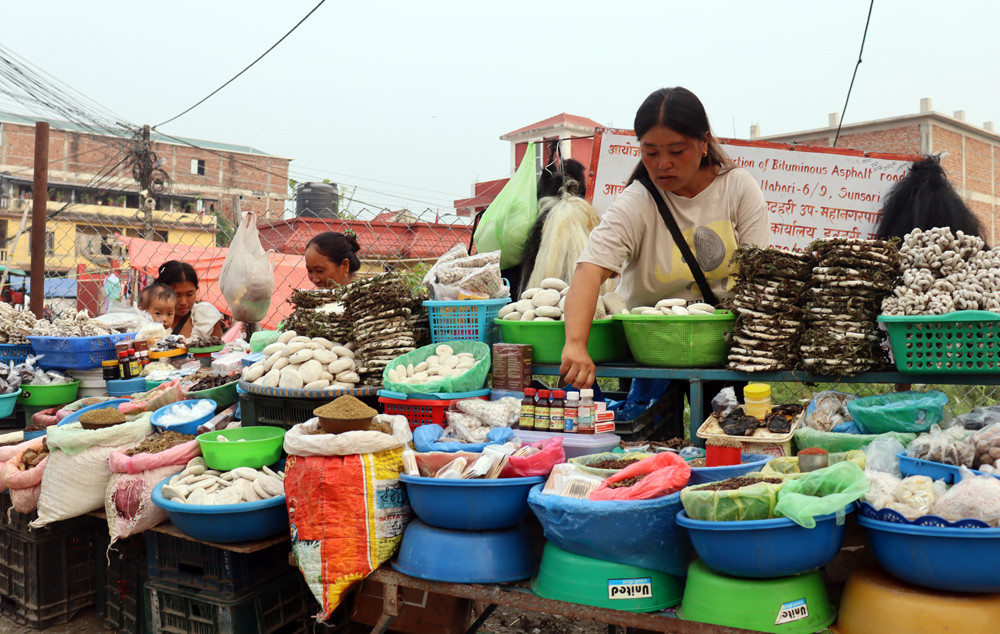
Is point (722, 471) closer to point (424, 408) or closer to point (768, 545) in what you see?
point (768, 545)

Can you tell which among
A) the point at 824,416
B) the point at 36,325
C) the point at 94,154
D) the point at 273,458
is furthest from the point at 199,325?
the point at 94,154

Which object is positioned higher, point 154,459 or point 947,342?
point 947,342

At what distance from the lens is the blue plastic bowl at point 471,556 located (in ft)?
7.27

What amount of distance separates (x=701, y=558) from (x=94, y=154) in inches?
1938

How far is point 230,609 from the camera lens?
106 inches

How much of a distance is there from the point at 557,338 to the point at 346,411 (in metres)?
0.88

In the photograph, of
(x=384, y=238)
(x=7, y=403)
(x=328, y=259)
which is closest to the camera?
(x=7, y=403)

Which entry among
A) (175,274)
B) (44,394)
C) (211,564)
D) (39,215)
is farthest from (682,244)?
(39,215)

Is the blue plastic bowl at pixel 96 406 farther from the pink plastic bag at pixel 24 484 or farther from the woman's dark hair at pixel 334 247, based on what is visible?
the woman's dark hair at pixel 334 247

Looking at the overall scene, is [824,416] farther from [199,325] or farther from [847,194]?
[199,325]

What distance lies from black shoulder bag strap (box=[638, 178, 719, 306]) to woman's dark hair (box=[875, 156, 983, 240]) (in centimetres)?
225

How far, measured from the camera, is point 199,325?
5.56m

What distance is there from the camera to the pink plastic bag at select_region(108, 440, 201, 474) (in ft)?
9.87

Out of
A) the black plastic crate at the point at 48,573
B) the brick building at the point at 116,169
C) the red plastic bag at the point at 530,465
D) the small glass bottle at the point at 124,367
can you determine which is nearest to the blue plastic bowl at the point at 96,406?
the small glass bottle at the point at 124,367
